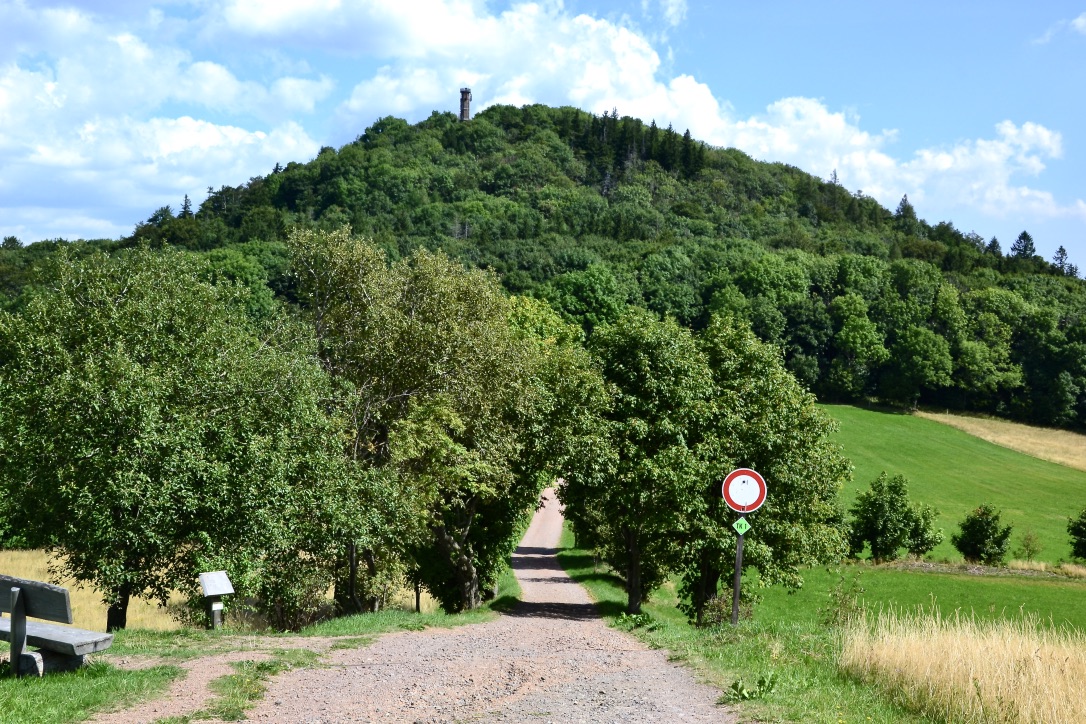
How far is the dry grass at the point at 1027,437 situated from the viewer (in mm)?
94188

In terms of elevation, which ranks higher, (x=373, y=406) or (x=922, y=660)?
(x=373, y=406)

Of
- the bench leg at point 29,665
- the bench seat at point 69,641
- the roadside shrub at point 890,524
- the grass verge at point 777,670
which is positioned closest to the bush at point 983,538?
the roadside shrub at point 890,524

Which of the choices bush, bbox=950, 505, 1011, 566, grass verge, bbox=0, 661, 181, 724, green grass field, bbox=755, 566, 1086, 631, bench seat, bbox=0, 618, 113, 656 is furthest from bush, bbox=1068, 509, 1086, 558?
bench seat, bbox=0, 618, 113, 656

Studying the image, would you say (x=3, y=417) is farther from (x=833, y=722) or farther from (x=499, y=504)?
(x=833, y=722)

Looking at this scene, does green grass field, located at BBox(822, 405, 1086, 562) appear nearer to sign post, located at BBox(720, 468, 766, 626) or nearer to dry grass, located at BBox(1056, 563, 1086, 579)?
Answer: dry grass, located at BBox(1056, 563, 1086, 579)

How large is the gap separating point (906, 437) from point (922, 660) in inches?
3553

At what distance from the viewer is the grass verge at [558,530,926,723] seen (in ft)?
32.2

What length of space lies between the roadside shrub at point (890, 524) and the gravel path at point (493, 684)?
4520 cm

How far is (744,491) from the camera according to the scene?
17.0 metres

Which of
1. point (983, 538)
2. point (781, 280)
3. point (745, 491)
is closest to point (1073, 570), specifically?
point (983, 538)

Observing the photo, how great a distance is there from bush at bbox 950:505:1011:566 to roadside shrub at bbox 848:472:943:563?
1.53 m

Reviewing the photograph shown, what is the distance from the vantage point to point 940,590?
4625cm

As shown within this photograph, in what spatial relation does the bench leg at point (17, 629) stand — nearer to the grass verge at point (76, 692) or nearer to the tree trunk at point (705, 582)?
the grass verge at point (76, 692)

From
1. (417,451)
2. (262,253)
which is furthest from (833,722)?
(262,253)
